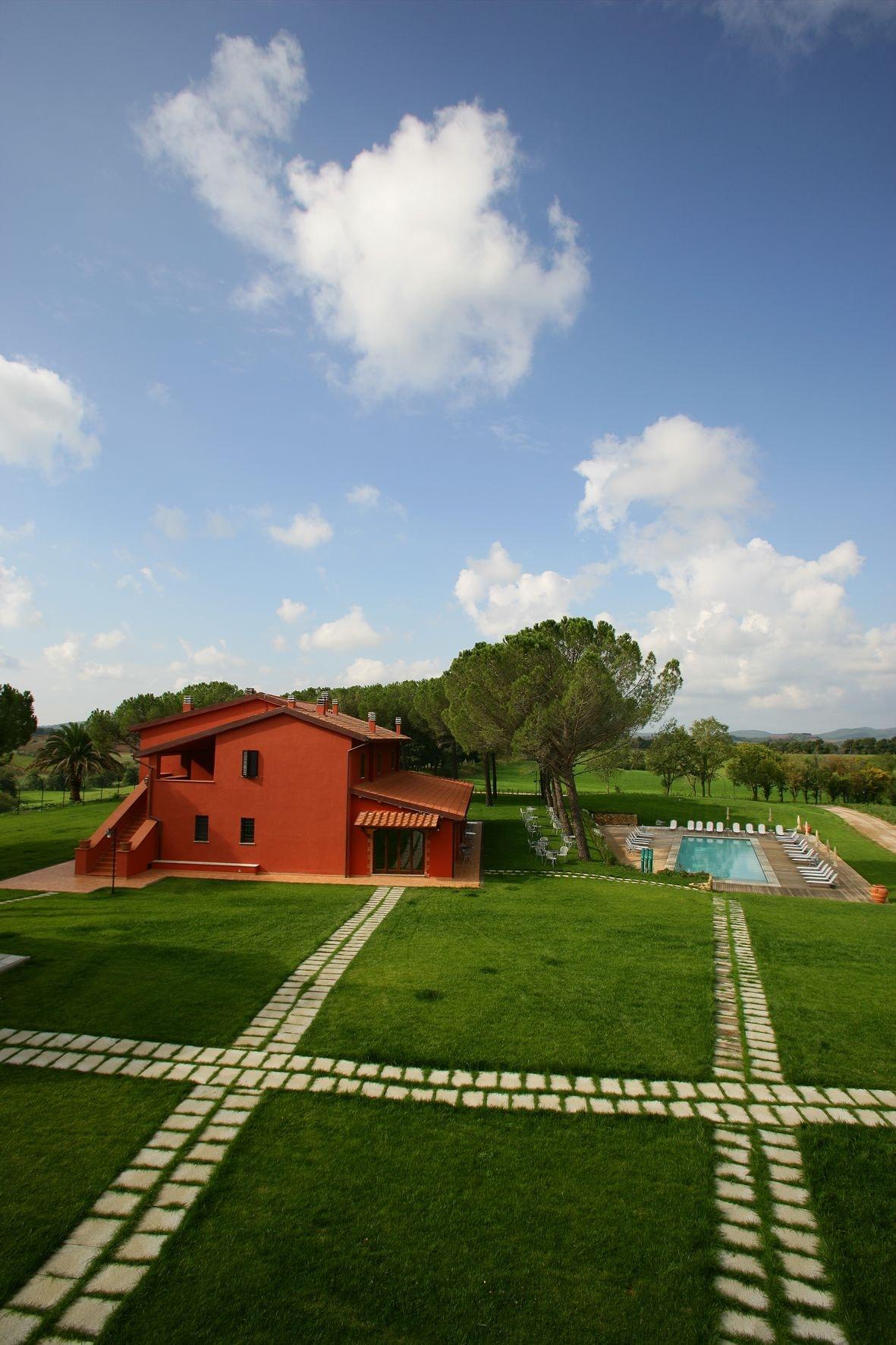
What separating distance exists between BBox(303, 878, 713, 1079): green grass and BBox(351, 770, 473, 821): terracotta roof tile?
4.53 meters

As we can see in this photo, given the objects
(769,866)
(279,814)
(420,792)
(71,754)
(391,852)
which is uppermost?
(71,754)

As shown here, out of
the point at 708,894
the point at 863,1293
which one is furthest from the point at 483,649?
the point at 863,1293

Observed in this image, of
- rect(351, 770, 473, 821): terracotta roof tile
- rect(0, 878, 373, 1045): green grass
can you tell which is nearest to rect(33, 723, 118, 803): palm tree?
rect(351, 770, 473, 821): terracotta roof tile

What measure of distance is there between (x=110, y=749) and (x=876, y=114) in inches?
1848

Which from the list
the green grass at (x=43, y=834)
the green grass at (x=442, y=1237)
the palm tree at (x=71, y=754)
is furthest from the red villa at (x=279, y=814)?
the palm tree at (x=71, y=754)

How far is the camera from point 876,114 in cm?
1449

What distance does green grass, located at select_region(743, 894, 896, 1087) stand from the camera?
8688 mm

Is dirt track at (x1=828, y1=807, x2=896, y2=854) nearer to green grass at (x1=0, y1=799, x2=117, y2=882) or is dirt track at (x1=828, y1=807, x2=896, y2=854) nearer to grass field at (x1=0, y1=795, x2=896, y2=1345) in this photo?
grass field at (x1=0, y1=795, x2=896, y2=1345)

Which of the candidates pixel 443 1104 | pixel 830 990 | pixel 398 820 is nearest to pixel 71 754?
pixel 398 820

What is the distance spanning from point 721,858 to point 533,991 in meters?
23.6

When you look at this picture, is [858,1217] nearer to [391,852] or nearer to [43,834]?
[391,852]

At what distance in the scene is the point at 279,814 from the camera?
69.6ft

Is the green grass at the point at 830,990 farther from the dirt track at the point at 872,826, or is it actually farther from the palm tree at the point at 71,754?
the palm tree at the point at 71,754

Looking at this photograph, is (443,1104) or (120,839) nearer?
(443,1104)
